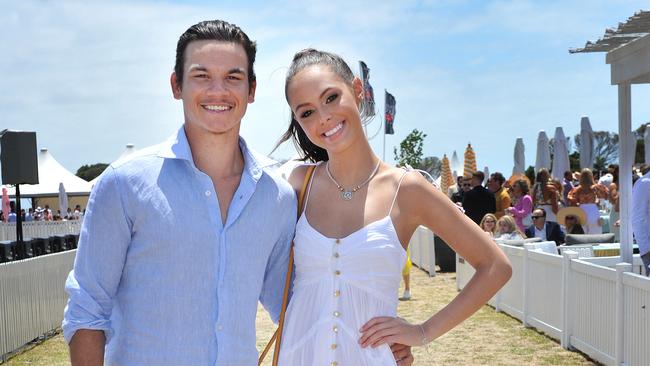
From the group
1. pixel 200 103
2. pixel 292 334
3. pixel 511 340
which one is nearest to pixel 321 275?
pixel 292 334

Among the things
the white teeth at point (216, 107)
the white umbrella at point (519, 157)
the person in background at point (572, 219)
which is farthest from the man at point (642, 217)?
the white umbrella at point (519, 157)

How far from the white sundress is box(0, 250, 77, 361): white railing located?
6485mm

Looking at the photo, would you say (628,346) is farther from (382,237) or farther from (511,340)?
(382,237)

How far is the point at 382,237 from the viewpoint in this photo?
3057 mm

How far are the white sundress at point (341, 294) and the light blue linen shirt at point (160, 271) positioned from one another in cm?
49

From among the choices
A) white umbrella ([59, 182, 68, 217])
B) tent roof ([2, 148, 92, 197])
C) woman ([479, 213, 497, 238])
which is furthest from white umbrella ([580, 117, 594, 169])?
tent roof ([2, 148, 92, 197])

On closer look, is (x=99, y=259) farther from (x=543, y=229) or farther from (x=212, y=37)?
(x=543, y=229)

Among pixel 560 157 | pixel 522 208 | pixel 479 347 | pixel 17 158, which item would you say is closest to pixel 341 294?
pixel 479 347

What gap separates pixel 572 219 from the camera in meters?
13.3

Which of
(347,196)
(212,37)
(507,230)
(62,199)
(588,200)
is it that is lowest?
(62,199)

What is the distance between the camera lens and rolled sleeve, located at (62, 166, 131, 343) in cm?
246

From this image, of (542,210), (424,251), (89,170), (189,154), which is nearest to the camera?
(189,154)

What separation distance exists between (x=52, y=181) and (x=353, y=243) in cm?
3610

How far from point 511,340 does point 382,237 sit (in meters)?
7.05
